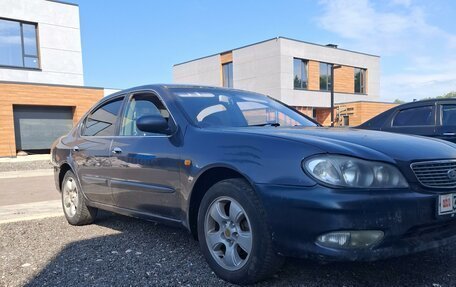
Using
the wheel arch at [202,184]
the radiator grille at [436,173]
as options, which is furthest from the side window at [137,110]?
the radiator grille at [436,173]

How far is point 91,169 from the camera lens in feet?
15.7

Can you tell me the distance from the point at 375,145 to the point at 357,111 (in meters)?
31.6

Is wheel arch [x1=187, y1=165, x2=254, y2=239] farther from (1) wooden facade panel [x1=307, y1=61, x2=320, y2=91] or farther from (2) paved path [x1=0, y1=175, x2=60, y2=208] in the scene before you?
(1) wooden facade panel [x1=307, y1=61, x2=320, y2=91]

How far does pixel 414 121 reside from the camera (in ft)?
23.6

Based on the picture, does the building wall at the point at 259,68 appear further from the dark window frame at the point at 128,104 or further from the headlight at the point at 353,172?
the headlight at the point at 353,172

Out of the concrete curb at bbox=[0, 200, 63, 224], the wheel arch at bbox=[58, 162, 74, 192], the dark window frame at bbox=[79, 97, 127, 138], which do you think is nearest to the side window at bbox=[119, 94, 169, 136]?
the dark window frame at bbox=[79, 97, 127, 138]

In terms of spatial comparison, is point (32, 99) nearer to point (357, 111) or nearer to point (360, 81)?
point (357, 111)

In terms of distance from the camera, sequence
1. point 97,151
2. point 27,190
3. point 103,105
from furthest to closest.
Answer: point 27,190, point 103,105, point 97,151

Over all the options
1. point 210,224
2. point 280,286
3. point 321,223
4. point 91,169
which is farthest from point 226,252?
point 91,169

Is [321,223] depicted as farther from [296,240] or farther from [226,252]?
[226,252]

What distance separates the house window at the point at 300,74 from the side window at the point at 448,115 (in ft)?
85.3

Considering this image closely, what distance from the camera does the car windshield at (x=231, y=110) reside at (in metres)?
3.82

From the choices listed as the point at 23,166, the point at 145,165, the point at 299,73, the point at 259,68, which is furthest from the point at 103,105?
the point at 299,73

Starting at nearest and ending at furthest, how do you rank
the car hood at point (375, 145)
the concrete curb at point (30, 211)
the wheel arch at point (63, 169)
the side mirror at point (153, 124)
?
1. the car hood at point (375, 145)
2. the side mirror at point (153, 124)
3. the wheel arch at point (63, 169)
4. the concrete curb at point (30, 211)
